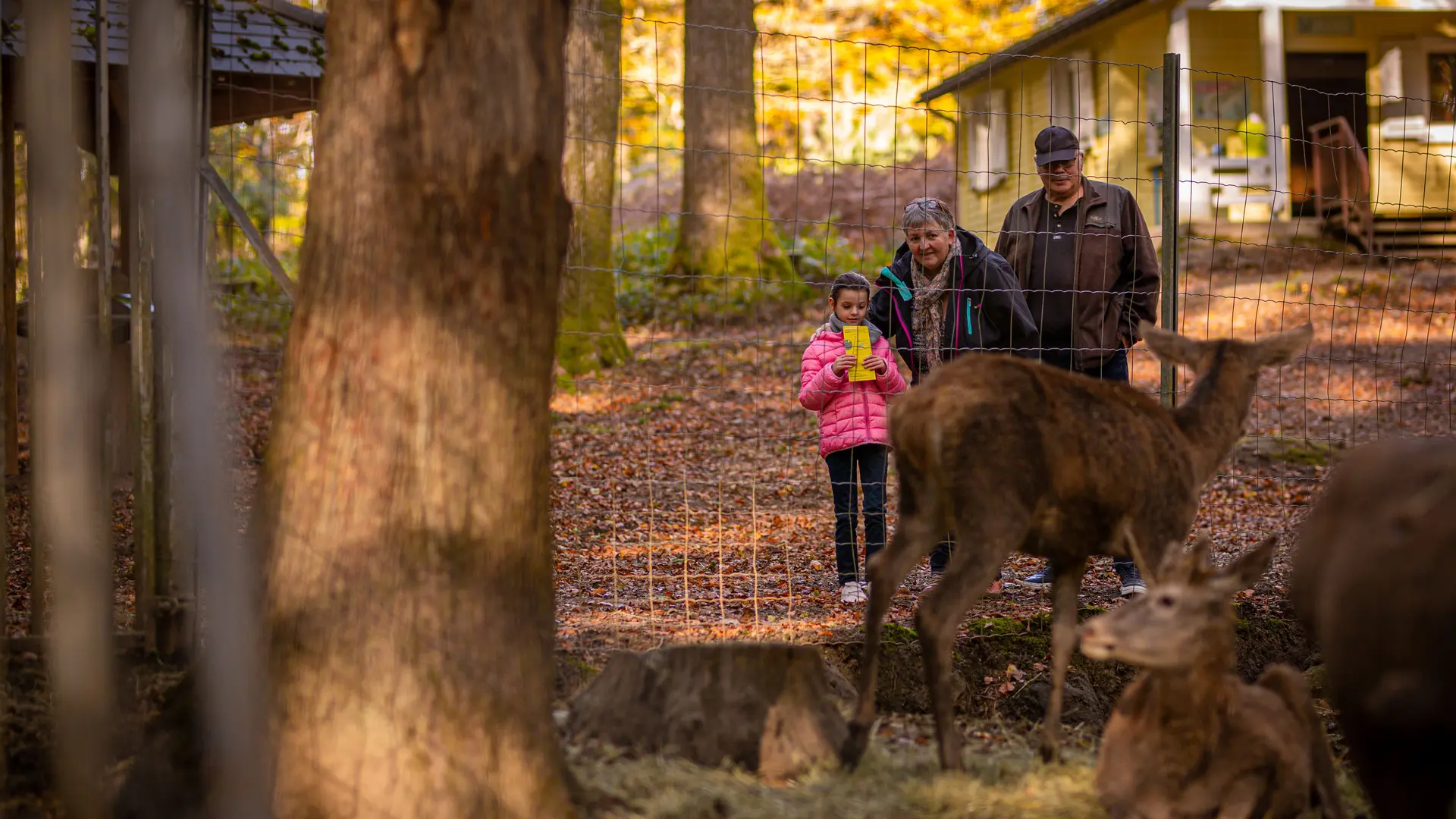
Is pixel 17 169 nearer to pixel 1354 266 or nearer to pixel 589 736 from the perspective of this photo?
pixel 589 736

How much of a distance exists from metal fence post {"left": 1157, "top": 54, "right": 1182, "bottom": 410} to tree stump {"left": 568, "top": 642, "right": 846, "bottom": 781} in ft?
10.5

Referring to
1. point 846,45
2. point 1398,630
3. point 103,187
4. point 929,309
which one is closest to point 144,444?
point 103,187

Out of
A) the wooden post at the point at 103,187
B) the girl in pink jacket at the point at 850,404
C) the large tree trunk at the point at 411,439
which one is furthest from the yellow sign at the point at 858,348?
the wooden post at the point at 103,187

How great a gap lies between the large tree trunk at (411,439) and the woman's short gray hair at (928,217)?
2998mm

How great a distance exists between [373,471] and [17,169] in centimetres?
1175

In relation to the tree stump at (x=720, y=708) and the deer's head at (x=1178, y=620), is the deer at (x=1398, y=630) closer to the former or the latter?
the deer's head at (x=1178, y=620)

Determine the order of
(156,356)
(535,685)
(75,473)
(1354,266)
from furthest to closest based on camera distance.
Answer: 1. (1354,266)
2. (156,356)
3. (535,685)
4. (75,473)

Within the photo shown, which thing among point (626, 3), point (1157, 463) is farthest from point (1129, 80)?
point (1157, 463)

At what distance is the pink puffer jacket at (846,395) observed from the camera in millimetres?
6555

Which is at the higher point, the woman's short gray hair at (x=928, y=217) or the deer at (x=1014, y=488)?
the woman's short gray hair at (x=928, y=217)

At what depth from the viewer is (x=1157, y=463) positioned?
15.0 feet

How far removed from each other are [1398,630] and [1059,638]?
1348 millimetres

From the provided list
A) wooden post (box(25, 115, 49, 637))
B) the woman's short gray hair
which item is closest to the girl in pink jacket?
the woman's short gray hair

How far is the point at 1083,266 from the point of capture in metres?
6.80
